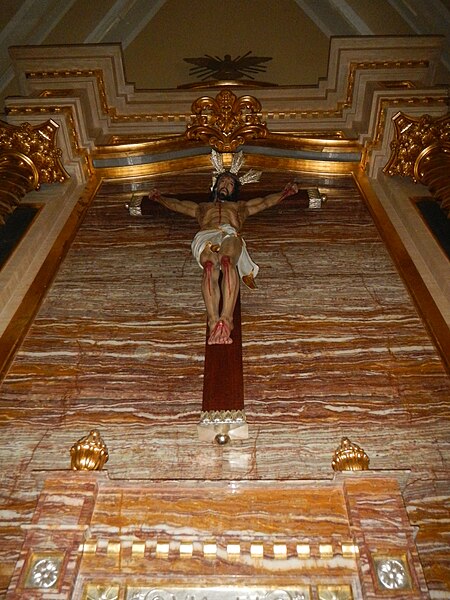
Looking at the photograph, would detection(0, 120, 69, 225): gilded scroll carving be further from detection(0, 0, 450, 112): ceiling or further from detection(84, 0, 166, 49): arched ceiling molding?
detection(84, 0, 166, 49): arched ceiling molding

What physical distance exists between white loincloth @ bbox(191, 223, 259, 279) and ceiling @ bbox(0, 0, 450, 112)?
562cm

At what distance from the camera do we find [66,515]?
7.96 ft

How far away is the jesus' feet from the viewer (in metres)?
3.70

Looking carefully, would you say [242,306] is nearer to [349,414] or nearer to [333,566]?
[349,414]

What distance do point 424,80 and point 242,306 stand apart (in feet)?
17.2

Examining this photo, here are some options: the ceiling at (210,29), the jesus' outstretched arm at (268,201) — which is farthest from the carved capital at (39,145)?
the ceiling at (210,29)

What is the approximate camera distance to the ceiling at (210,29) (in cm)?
928

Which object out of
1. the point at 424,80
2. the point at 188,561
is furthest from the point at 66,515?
the point at 424,80

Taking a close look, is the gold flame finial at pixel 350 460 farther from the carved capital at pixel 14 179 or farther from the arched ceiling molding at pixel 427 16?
the arched ceiling molding at pixel 427 16

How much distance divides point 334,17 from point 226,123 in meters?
4.25

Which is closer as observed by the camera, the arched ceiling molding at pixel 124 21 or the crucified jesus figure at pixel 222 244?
the crucified jesus figure at pixel 222 244

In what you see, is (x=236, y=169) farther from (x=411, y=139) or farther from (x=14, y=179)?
(x=14, y=179)

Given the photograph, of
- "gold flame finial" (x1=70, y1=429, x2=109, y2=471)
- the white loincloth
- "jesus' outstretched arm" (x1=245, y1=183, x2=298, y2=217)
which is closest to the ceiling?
"jesus' outstretched arm" (x1=245, y1=183, x2=298, y2=217)

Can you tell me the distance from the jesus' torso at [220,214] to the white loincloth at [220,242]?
13cm
